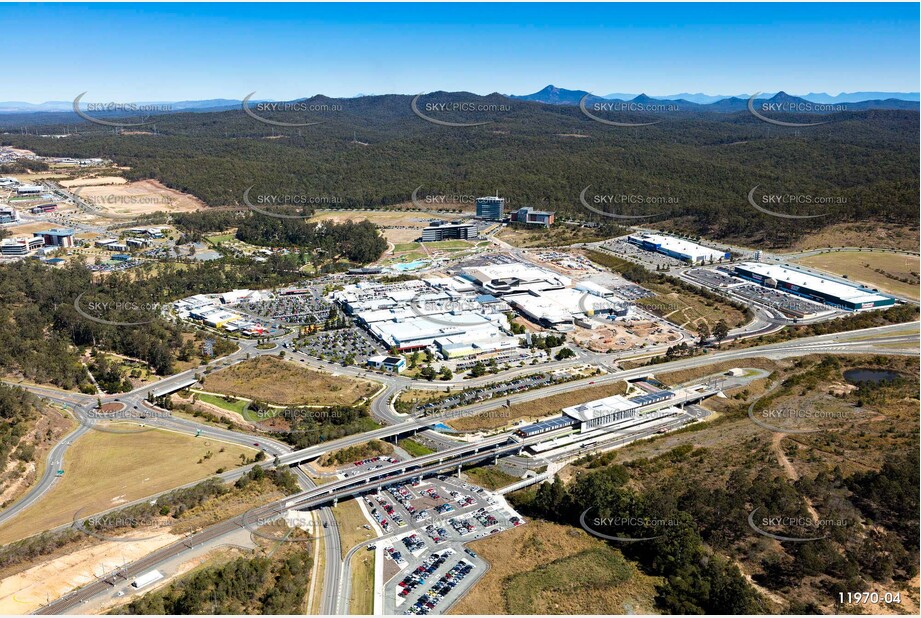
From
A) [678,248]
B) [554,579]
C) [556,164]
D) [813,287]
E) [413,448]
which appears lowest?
[413,448]

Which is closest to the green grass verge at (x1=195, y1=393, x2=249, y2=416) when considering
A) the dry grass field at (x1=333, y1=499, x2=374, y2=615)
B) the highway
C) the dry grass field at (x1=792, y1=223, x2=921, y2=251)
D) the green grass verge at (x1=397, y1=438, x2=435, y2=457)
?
the highway

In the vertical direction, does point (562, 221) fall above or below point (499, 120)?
below

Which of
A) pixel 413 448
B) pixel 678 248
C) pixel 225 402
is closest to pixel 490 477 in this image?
pixel 413 448

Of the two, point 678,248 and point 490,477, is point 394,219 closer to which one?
point 678,248

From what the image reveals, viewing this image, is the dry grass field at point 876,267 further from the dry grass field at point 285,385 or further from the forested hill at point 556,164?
the dry grass field at point 285,385

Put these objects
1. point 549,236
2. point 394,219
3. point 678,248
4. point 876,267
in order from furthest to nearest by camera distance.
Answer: point 394,219
point 549,236
point 678,248
point 876,267

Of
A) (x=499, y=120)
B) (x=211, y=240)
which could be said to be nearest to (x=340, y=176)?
(x=211, y=240)

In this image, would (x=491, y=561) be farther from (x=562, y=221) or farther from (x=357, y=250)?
(x=562, y=221)

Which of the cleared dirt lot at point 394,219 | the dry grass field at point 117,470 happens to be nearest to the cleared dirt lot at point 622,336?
the dry grass field at point 117,470
